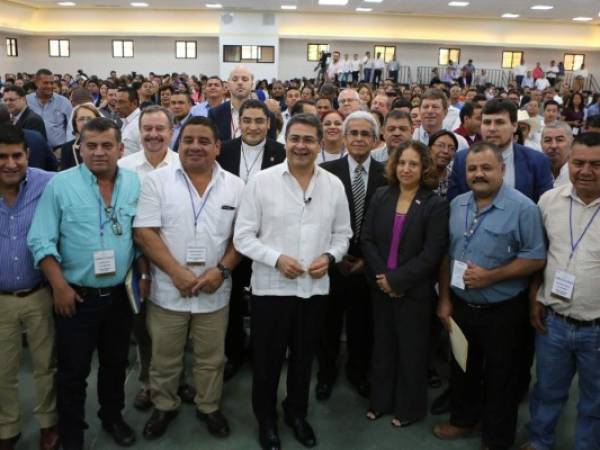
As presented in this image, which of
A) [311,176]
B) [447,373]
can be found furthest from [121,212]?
[447,373]

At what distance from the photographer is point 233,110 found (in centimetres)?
431

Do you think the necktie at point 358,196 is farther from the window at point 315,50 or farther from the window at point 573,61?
the window at point 573,61

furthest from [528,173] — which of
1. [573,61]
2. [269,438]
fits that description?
[573,61]

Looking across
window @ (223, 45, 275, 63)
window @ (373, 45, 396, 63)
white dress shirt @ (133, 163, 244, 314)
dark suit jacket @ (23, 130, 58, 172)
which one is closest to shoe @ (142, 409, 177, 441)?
white dress shirt @ (133, 163, 244, 314)

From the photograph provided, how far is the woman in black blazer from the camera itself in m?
2.71

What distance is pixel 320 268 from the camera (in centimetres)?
256

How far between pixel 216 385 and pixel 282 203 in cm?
114

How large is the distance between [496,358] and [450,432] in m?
0.56

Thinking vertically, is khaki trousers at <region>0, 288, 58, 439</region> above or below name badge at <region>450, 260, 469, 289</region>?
below

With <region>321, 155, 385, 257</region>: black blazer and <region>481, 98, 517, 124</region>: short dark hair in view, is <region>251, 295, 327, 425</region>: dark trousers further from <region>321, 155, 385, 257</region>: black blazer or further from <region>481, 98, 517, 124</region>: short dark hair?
<region>481, 98, 517, 124</region>: short dark hair

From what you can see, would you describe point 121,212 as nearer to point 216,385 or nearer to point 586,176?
point 216,385

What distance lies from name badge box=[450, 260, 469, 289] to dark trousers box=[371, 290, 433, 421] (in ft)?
0.77

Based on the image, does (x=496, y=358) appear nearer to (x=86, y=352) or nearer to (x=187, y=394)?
(x=187, y=394)

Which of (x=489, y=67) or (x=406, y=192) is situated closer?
(x=406, y=192)
